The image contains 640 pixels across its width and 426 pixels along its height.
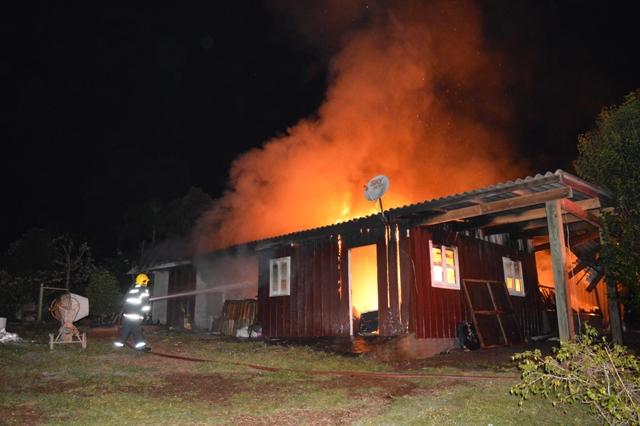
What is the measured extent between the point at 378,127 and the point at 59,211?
35.8m

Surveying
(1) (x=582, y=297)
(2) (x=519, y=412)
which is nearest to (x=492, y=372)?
(2) (x=519, y=412)

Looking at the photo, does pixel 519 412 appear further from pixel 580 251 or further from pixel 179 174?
pixel 179 174

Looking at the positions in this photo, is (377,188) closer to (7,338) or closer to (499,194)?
(499,194)

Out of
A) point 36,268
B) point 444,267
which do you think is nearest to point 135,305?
point 444,267

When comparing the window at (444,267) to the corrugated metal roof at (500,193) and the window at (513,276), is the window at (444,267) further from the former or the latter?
the window at (513,276)

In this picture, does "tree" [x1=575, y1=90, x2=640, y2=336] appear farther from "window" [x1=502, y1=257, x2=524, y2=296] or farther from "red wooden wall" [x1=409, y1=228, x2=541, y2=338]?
"window" [x1=502, y1=257, x2=524, y2=296]

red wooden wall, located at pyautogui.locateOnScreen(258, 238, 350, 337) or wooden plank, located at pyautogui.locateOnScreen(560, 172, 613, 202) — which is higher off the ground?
wooden plank, located at pyautogui.locateOnScreen(560, 172, 613, 202)

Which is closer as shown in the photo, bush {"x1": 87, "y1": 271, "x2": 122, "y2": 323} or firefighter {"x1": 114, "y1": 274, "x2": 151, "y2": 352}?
firefighter {"x1": 114, "y1": 274, "x2": 151, "y2": 352}

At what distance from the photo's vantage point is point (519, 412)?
4.87m

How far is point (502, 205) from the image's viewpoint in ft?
28.9

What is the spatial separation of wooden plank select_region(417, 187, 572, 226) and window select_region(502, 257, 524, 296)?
4.55 meters

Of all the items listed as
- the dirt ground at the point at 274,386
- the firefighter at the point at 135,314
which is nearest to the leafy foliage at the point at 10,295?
the firefighter at the point at 135,314

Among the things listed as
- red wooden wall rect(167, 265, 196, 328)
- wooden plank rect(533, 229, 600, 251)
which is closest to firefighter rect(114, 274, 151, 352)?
red wooden wall rect(167, 265, 196, 328)

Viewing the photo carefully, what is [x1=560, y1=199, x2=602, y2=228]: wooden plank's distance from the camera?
831 centimetres
